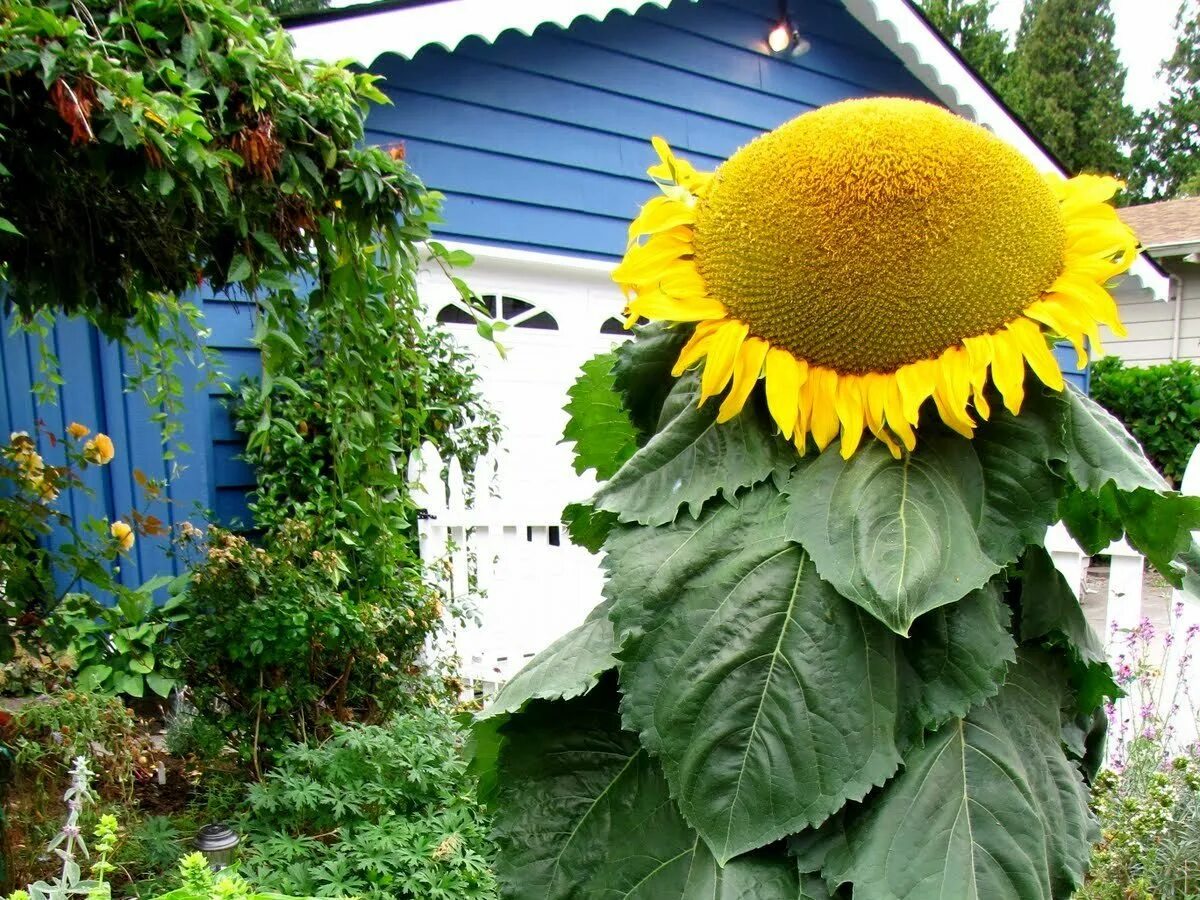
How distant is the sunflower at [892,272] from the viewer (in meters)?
0.63

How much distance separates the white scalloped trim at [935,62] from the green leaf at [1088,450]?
17.1 feet

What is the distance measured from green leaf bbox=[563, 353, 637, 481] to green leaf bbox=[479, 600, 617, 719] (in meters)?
0.20

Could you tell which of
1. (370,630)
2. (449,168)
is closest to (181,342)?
(370,630)

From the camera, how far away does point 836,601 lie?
646 millimetres

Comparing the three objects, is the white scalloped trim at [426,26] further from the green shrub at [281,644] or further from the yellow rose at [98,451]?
the green shrub at [281,644]

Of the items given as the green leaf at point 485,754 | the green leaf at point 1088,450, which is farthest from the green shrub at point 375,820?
the green leaf at point 1088,450

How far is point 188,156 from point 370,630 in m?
1.91

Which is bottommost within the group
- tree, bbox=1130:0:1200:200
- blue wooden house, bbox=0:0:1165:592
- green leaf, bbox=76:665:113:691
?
green leaf, bbox=76:665:113:691

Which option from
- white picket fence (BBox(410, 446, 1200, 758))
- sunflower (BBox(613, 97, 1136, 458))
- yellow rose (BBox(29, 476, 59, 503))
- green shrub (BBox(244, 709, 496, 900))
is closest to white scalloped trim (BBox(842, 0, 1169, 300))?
white picket fence (BBox(410, 446, 1200, 758))

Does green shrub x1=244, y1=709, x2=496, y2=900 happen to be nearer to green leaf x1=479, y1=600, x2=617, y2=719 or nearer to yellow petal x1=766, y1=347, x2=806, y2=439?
green leaf x1=479, y1=600, x2=617, y2=719

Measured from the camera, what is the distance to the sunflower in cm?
63

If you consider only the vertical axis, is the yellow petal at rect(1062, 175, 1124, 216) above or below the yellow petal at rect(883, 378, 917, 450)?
above

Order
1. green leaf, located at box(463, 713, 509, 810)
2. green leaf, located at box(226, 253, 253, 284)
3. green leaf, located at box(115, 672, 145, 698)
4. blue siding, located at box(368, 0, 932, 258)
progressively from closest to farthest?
1. green leaf, located at box(463, 713, 509, 810)
2. green leaf, located at box(226, 253, 253, 284)
3. green leaf, located at box(115, 672, 145, 698)
4. blue siding, located at box(368, 0, 932, 258)

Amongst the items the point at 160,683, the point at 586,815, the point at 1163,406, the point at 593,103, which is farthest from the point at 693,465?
the point at 1163,406
